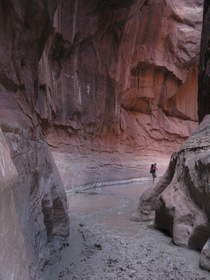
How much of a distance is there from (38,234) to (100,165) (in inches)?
406

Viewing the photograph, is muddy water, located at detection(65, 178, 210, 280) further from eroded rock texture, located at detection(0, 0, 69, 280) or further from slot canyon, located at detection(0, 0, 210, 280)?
eroded rock texture, located at detection(0, 0, 69, 280)

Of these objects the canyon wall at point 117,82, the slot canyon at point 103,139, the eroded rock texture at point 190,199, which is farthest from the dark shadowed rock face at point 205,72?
the canyon wall at point 117,82

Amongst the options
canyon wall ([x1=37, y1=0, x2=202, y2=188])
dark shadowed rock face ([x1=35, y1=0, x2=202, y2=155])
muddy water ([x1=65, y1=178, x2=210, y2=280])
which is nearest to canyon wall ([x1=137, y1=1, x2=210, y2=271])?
muddy water ([x1=65, y1=178, x2=210, y2=280])

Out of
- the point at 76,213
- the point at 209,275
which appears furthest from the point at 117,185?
the point at 209,275

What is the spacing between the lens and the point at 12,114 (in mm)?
2883

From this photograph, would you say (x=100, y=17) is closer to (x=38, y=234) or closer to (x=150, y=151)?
(x=150, y=151)

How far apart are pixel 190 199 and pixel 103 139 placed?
10171mm

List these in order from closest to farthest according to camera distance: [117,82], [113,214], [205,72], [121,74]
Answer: [113,214]
[205,72]
[117,82]
[121,74]

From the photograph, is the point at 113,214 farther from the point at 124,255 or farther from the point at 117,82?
the point at 117,82

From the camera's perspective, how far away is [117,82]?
13922 mm

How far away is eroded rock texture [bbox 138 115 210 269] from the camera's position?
3.63 meters

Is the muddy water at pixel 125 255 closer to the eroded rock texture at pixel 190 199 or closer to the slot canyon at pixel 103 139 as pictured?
the slot canyon at pixel 103 139

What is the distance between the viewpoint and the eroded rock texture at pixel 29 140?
2508 millimetres

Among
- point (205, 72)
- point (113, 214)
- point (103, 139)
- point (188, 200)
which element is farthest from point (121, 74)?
point (188, 200)
